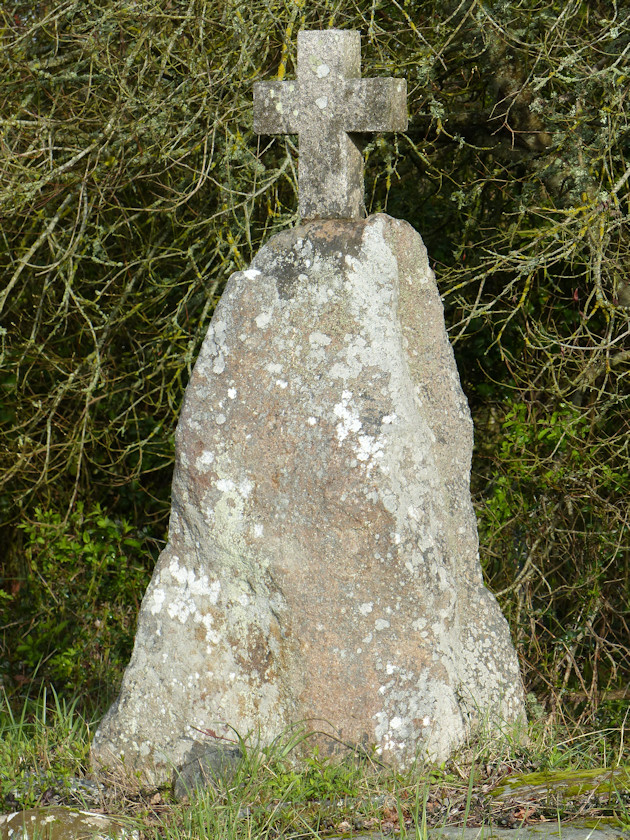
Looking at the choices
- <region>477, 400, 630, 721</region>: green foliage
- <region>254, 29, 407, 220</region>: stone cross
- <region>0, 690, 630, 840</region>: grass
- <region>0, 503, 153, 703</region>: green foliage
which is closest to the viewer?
<region>0, 690, 630, 840</region>: grass

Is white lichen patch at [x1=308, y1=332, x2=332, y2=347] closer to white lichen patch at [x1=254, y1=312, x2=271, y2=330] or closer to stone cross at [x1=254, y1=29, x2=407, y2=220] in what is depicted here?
white lichen patch at [x1=254, y1=312, x2=271, y2=330]

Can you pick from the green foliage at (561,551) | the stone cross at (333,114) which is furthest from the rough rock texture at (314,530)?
the green foliage at (561,551)

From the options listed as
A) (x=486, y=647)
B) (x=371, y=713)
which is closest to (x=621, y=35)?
(x=486, y=647)

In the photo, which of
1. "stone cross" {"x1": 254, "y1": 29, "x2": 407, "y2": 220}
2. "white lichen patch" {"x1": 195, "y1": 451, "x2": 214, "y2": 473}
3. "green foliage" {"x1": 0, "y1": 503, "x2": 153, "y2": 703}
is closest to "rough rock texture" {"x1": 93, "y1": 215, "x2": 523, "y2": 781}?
"white lichen patch" {"x1": 195, "y1": 451, "x2": 214, "y2": 473}

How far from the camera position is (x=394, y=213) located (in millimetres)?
5695

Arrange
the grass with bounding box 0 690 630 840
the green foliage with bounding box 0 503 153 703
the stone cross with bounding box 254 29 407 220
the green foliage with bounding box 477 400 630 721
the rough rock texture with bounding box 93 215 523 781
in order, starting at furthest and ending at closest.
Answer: the green foliage with bounding box 0 503 153 703 → the green foliage with bounding box 477 400 630 721 → the stone cross with bounding box 254 29 407 220 → the rough rock texture with bounding box 93 215 523 781 → the grass with bounding box 0 690 630 840

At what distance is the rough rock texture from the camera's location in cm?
291

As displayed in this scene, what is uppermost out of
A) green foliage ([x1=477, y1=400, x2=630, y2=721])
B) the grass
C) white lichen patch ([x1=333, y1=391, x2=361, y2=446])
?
white lichen patch ([x1=333, y1=391, x2=361, y2=446])

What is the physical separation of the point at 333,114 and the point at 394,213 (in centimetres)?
268

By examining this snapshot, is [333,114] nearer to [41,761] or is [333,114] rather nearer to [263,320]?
[263,320]

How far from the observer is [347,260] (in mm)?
2971

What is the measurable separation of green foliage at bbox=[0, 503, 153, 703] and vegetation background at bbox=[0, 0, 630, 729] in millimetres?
17

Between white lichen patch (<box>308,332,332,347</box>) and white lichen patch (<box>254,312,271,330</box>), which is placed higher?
white lichen patch (<box>254,312,271,330</box>)

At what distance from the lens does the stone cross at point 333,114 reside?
9.87 feet
